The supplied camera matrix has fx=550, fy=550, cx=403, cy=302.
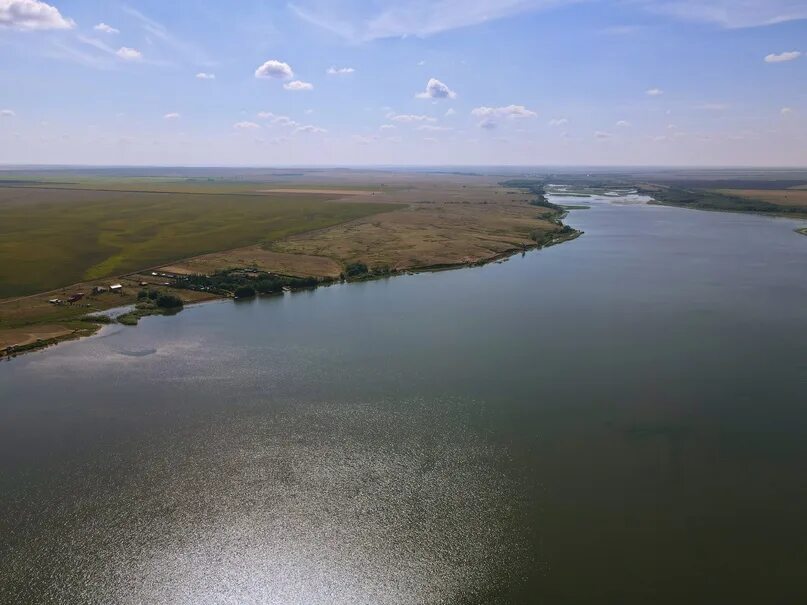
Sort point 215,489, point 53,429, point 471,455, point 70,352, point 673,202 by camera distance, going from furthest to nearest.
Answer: point 673,202
point 70,352
point 53,429
point 471,455
point 215,489

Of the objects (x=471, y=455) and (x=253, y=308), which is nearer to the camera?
(x=471, y=455)

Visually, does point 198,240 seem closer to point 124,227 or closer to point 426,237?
point 124,227

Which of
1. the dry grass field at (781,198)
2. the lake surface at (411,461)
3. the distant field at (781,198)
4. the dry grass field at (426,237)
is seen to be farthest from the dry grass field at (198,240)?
the distant field at (781,198)

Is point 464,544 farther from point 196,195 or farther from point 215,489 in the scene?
point 196,195

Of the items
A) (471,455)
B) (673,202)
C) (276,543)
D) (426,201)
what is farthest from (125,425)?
(673,202)

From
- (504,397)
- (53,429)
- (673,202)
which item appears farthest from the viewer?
(673,202)

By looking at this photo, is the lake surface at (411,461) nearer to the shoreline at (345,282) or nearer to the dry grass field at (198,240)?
the shoreline at (345,282)

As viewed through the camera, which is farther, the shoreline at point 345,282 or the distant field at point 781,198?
the distant field at point 781,198
